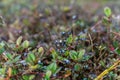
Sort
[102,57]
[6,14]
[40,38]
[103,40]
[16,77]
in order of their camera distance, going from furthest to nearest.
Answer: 1. [6,14]
2. [40,38]
3. [103,40]
4. [102,57]
5. [16,77]

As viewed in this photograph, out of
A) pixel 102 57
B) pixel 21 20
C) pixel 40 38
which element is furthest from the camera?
pixel 21 20

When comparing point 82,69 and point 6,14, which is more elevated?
point 6,14

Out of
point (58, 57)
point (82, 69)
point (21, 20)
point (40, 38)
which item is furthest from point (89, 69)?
point (21, 20)

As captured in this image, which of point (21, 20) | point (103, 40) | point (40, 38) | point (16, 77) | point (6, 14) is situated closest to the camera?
point (16, 77)

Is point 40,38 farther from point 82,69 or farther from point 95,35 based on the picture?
point 82,69

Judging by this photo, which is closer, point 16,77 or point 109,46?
point 16,77

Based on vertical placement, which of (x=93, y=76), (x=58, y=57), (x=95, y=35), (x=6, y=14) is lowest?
(x=93, y=76)

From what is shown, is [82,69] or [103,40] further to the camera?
[103,40]

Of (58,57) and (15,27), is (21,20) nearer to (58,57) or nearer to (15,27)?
(15,27)

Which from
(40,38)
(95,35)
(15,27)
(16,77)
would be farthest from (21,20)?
(16,77)
